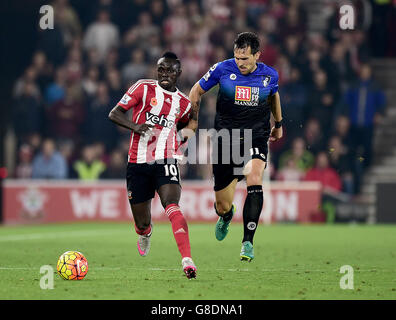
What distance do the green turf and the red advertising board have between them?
5.01 ft

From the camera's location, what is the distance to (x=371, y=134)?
63.5 feet

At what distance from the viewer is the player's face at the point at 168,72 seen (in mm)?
9727

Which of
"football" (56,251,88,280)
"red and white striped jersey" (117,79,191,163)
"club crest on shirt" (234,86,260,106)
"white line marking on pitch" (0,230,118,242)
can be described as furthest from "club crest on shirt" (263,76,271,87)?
"white line marking on pitch" (0,230,118,242)

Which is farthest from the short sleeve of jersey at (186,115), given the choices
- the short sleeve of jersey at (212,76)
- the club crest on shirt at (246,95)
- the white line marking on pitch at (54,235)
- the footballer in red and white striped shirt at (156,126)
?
the white line marking on pitch at (54,235)

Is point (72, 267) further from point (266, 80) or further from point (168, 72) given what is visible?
point (266, 80)

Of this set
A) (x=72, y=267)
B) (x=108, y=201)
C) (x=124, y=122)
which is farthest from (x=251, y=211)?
(x=108, y=201)

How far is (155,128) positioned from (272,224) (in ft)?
31.6

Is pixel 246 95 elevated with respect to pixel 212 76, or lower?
lower

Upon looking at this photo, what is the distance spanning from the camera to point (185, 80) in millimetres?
20375

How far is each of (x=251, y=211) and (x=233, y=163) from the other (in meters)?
0.92

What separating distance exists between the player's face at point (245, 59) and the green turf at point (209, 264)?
2.14 meters

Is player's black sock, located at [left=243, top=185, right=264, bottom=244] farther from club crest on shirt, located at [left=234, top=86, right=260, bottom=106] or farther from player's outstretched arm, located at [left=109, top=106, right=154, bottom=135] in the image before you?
player's outstretched arm, located at [left=109, top=106, right=154, bottom=135]

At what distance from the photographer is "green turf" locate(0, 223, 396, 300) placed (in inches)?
321
